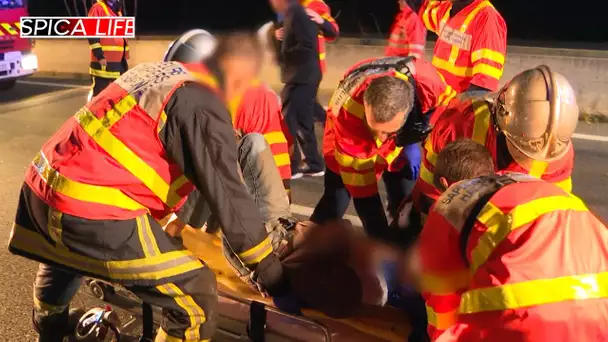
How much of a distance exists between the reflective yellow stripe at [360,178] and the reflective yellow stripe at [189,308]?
47.9 inches

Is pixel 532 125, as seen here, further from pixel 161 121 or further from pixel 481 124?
pixel 161 121

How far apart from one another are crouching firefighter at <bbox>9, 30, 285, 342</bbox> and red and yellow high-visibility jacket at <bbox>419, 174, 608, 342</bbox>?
2.57 ft

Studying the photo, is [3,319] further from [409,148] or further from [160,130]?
[409,148]

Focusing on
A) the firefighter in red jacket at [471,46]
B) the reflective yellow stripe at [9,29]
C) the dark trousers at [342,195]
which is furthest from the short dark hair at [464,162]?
the reflective yellow stripe at [9,29]

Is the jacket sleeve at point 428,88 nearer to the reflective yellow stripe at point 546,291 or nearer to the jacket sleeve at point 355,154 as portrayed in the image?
the jacket sleeve at point 355,154

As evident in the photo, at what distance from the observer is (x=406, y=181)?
151 inches

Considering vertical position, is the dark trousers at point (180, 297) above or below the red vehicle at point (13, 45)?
above

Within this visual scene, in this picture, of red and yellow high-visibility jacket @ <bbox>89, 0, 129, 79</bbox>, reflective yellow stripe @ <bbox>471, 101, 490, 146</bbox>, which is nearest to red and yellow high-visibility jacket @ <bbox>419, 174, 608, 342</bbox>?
reflective yellow stripe @ <bbox>471, 101, 490, 146</bbox>

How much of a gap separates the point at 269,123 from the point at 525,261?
6.95 ft

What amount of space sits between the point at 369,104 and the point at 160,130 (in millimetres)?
1093

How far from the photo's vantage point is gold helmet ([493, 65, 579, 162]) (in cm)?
233

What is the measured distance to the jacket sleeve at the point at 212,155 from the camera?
211cm

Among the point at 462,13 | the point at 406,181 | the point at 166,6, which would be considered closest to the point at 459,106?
the point at 406,181

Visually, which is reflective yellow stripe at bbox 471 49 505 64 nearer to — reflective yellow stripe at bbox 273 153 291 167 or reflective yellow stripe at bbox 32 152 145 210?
reflective yellow stripe at bbox 273 153 291 167
